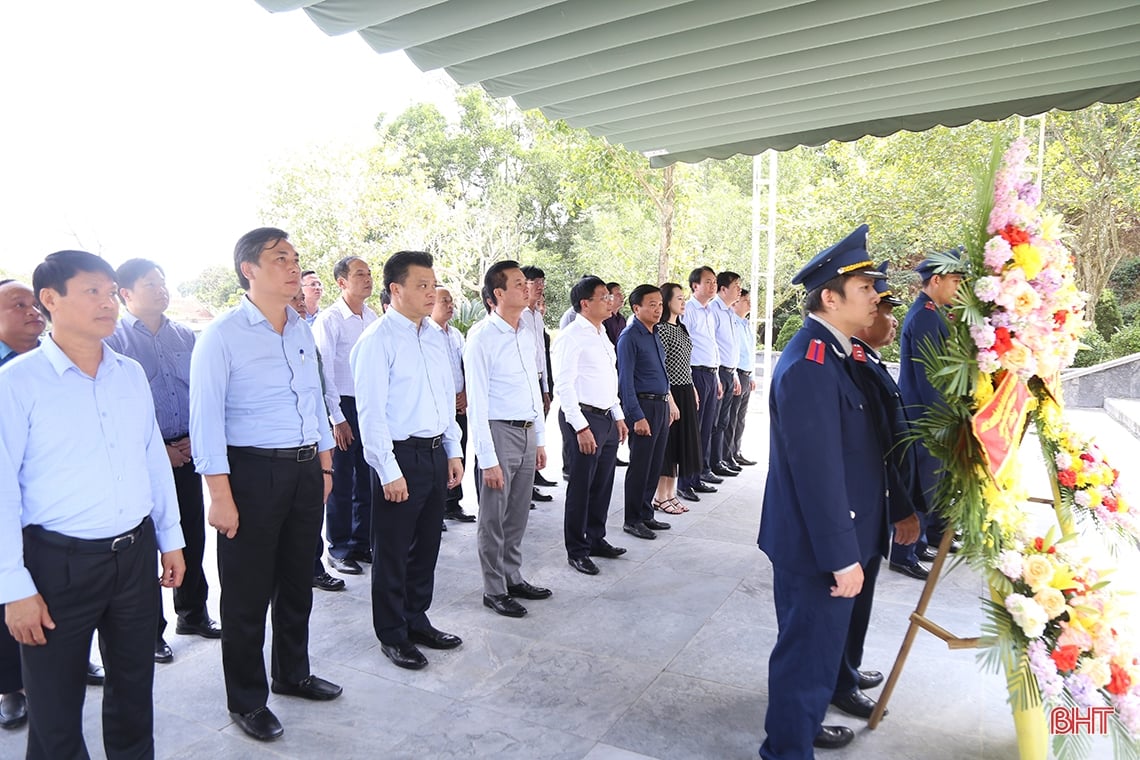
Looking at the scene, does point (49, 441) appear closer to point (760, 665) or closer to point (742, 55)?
point (760, 665)

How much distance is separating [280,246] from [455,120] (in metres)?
24.8

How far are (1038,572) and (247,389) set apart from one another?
104 inches

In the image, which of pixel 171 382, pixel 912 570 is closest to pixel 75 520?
pixel 171 382

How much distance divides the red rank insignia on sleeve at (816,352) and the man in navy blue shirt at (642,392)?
2542 mm

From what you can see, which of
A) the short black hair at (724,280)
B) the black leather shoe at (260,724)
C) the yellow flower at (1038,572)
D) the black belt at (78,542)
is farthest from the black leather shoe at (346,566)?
the short black hair at (724,280)

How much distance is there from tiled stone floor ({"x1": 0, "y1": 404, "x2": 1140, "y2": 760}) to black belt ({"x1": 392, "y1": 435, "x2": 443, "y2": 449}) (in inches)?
37.4

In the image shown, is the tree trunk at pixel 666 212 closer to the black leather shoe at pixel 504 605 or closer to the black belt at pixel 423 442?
the black leather shoe at pixel 504 605

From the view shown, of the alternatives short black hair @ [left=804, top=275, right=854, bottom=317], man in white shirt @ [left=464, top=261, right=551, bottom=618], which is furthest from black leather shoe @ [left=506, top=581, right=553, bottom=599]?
short black hair @ [left=804, top=275, right=854, bottom=317]

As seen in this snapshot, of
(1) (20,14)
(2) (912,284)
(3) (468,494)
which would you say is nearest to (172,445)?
(3) (468,494)

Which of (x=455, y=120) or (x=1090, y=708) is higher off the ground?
(x=455, y=120)

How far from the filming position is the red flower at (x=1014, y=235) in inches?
86.9

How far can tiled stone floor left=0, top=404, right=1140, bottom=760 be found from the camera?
2.59 metres

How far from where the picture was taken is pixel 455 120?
84.5 ft

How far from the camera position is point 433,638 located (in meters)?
3.38
